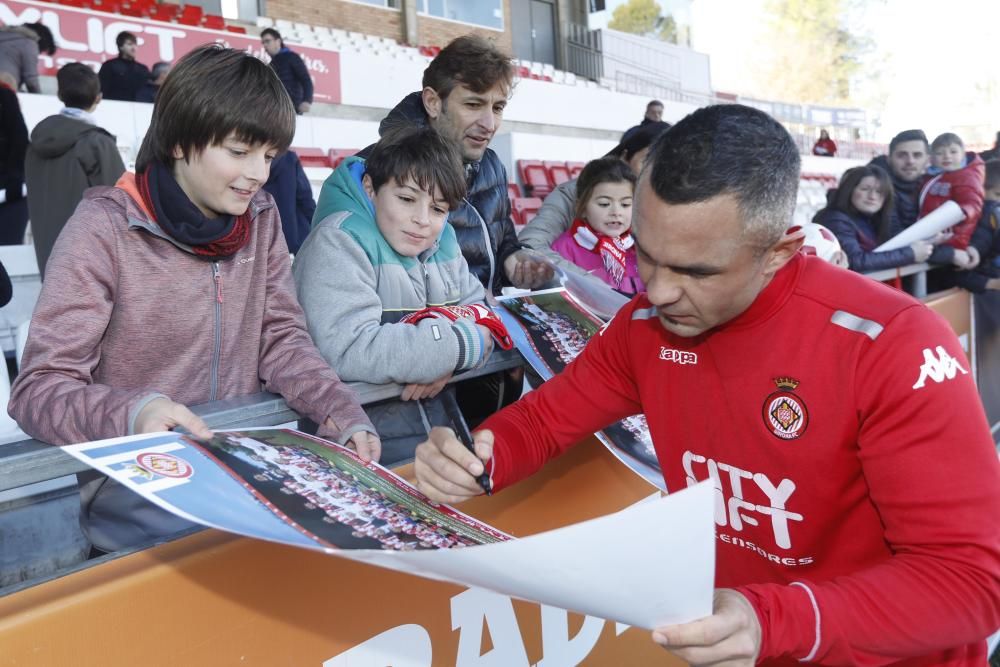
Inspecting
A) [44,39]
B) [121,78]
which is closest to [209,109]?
[121,78]

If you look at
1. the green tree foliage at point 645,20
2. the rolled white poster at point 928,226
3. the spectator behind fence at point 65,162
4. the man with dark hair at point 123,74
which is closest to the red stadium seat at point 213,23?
the man with dark hair at point 123,74

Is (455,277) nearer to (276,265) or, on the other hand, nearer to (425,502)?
(276,265)

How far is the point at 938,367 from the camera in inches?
47.2

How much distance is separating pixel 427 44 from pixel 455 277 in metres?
19.5

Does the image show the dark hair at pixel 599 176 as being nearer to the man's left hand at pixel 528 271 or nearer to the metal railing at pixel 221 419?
the man's left hand at pixel 528 271

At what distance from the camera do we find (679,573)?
0.93 meters

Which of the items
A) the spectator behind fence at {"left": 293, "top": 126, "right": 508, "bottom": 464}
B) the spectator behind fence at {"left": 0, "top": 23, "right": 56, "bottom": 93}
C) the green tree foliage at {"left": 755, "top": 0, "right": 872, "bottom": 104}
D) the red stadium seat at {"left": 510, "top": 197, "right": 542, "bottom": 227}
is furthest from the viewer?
the green tree foliage at {"left": 755, "top": 0, "right": 872, "bottom": 104}

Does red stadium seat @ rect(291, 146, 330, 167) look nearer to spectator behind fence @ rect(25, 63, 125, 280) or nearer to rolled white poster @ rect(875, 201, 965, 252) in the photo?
spectator behind fence @ rect(25, 63, 125, 280)

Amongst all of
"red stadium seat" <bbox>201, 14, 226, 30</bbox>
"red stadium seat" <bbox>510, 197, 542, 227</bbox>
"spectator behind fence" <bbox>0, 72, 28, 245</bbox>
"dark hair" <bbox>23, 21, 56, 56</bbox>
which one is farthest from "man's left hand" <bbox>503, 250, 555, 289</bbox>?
"red stadium seat" <bbox>201, 14, 226, 30</bbox>

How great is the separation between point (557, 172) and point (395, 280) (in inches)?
477

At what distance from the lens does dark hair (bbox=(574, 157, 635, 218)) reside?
3.65 meters

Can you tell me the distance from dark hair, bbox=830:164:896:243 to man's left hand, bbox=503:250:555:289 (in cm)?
267

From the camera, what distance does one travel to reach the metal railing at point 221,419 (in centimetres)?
119

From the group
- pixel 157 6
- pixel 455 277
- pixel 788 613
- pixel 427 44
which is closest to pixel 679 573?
pixel 788 613
